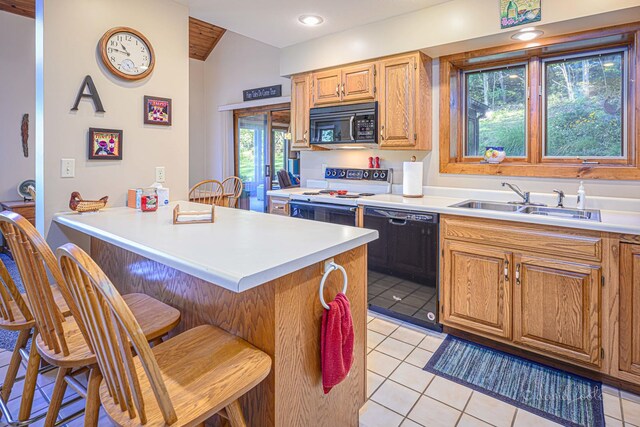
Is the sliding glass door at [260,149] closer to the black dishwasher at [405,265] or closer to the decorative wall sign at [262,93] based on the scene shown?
the decorative wall sign at [262,93]

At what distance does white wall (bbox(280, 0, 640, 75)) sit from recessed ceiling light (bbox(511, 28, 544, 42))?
5cm

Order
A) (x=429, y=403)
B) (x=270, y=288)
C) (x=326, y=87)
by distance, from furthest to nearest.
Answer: (x=326, y=87) → (x=429, y=403) → (x=270, y=288)

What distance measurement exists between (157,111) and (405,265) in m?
2.11

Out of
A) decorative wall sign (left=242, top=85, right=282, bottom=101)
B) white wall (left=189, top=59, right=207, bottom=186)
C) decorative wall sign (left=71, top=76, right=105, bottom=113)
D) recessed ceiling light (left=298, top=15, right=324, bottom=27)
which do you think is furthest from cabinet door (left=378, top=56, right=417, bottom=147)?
white wall (left=189, top=59, right=207, bottom=186)

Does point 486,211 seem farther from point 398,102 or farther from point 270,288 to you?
point 270,288

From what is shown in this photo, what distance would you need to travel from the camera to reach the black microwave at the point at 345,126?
129 inches

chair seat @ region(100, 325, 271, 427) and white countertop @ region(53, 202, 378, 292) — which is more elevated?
white countertop @ region(53, 202, 378, 292)

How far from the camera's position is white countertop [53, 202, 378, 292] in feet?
3.75

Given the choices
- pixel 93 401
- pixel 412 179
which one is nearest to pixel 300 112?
pixel 412 179

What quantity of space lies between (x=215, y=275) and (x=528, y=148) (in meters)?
2.67

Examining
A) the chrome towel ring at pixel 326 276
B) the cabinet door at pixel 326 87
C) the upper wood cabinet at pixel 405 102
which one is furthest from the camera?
the cabinet door at pixel 326 87

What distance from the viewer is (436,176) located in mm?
3266

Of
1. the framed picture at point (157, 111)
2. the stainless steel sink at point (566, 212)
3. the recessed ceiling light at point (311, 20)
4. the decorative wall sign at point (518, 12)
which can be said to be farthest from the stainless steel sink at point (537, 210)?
the framed picture at point (157, 111)

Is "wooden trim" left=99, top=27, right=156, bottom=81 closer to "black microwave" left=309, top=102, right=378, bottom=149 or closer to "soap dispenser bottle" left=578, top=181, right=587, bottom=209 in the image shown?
"black microwave" left=309, top=102, right=378, bottom=149
